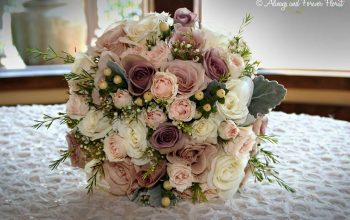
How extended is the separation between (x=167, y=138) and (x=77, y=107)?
213 mm

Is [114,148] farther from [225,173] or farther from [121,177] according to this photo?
[225,173]

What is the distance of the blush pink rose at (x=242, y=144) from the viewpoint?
3.19ft

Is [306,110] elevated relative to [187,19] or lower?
lower

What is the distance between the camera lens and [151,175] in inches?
39.2

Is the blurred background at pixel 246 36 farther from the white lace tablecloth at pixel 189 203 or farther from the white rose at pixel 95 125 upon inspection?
the white rose at pixel 95 125

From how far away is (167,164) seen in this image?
1.01 metres

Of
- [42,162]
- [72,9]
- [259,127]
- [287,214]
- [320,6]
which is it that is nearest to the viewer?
[287,214]

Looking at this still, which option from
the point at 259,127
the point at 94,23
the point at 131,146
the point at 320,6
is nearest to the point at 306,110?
the point at 320,6

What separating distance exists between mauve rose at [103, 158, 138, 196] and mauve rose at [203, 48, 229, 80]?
26 cm

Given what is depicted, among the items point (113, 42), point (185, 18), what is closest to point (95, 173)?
point (113, 42)

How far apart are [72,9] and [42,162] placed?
1541 millimetres

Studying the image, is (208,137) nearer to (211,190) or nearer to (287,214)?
(211,190)

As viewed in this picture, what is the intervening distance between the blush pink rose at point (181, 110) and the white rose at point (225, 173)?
0.39 feet

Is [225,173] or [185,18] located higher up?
[185,18]
